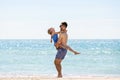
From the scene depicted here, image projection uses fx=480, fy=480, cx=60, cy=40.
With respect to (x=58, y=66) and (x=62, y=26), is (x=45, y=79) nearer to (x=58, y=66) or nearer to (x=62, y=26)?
(x=58, y=66)

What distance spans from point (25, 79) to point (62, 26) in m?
1.92

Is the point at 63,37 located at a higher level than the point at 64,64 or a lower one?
higher

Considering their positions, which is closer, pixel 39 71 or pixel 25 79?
pixel 25 79

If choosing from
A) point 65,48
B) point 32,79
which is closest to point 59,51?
point 65,48

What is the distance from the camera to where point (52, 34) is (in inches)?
535

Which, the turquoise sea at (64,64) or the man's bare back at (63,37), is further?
the turquoise sea at (64,64)

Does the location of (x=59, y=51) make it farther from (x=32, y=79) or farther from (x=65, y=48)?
(x=32, y=79)

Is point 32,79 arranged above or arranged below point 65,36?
below

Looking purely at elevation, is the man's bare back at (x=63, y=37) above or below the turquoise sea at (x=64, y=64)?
above

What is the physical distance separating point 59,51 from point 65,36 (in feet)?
1.51

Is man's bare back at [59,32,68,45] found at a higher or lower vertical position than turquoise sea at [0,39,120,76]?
higher

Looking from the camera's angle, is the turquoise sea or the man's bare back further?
the turquoise sea

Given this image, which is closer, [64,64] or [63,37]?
[63,37]

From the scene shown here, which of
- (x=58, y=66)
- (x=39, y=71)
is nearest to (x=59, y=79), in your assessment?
(x=58, y=66)
